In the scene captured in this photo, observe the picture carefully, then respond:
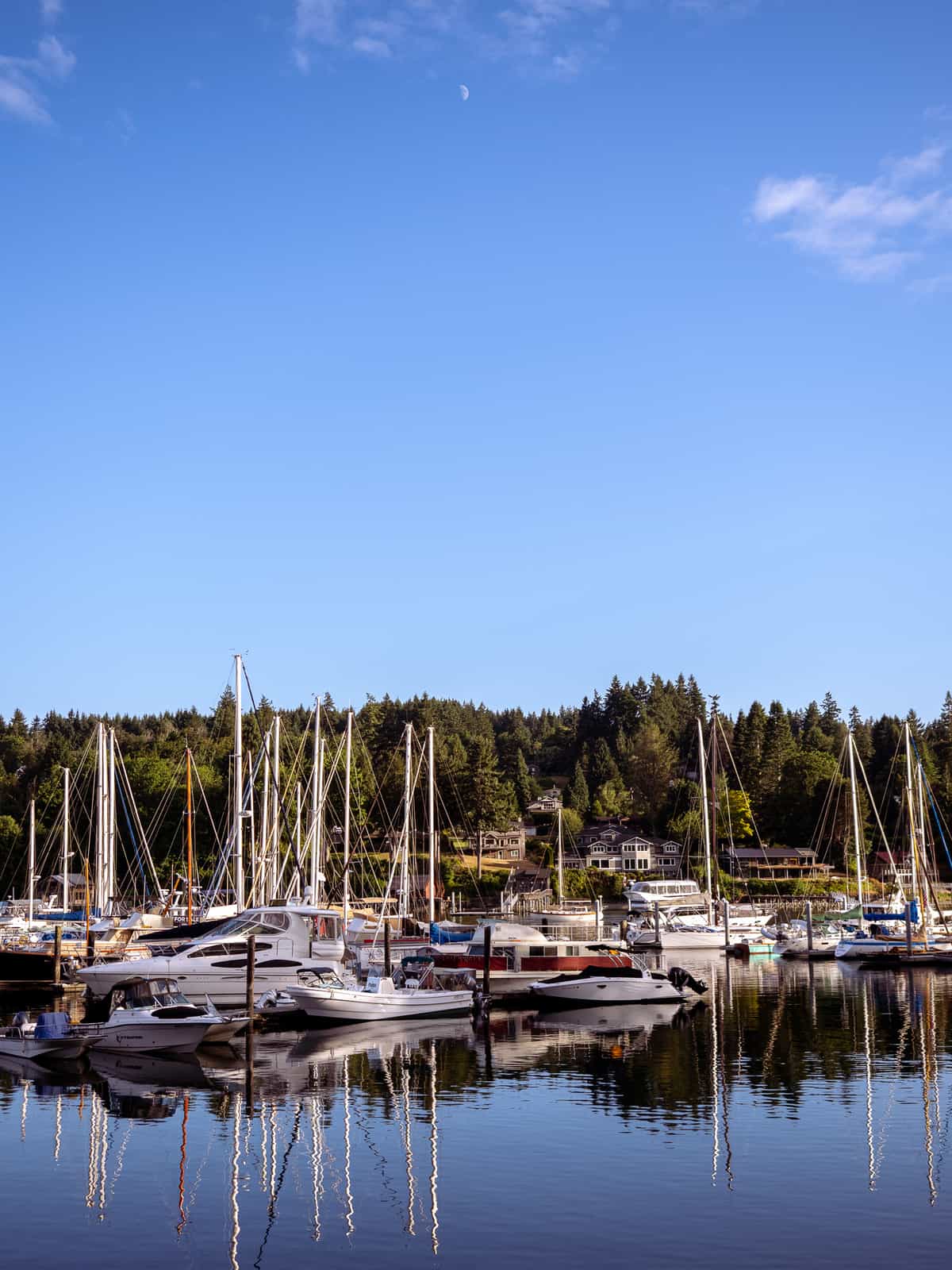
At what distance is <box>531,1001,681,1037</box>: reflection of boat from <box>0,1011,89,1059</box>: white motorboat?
19.5 meters

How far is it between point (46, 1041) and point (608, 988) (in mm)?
26668

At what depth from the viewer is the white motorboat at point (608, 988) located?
199ft

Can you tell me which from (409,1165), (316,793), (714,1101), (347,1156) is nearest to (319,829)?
(316,793)

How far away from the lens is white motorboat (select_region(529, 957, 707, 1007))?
2384 inches

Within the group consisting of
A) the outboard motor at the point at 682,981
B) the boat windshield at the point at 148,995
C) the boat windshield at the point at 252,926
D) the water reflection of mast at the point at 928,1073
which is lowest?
the water reflection of mast at the point at 928,1073

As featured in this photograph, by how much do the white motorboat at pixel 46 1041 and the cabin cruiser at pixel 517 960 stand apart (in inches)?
846

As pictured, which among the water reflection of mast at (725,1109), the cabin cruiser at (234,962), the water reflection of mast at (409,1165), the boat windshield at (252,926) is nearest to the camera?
the water reflection of mast at (409,1165)

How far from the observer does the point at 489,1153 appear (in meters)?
31.7

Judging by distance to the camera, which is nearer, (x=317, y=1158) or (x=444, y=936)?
(x=317, y=1158)

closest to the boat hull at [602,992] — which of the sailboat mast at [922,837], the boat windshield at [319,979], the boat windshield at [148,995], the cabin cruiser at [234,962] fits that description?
the boat windshield at [319,979]

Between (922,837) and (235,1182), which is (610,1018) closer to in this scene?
(235,1182)

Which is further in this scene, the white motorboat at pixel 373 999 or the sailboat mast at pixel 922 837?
the sailboat mast at pixel 922 837

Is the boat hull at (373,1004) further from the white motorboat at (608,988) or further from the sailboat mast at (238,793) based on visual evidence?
the sailboat mast at (238,793)

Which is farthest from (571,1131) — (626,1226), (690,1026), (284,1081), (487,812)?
(487,812)
